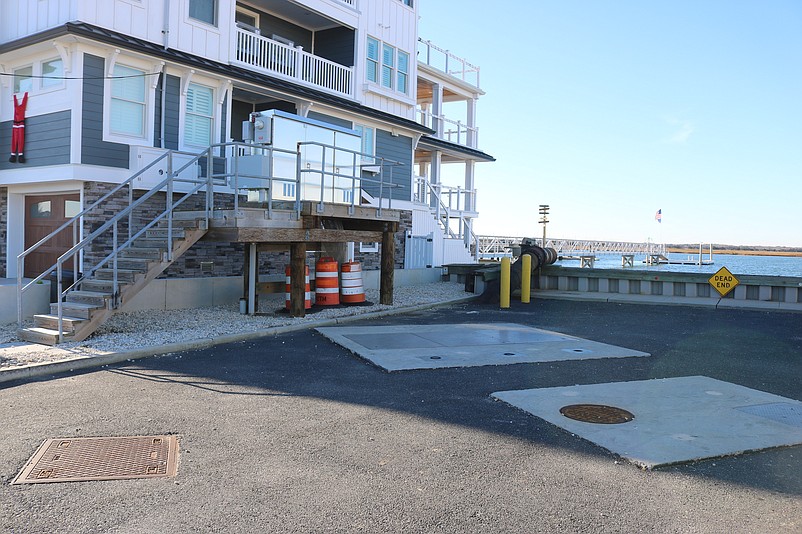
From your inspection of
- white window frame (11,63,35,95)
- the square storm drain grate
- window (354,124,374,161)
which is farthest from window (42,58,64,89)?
the square storm drain grate

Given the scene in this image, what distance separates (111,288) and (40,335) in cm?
140

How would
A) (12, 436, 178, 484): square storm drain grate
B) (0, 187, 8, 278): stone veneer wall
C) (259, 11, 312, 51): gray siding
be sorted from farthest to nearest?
(259, 11, 312, 51): gray siding < (0, 187, 8, 278): stone veneer wall < (12, 436, 178, 484): square storm drain grate

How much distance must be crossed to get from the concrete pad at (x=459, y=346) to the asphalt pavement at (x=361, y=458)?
1.35ft

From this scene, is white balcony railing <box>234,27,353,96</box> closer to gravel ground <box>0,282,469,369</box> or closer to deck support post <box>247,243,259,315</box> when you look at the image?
deck support post <box>247,243,259,315</box>

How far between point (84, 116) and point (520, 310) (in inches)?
445

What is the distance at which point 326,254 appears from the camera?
17922 mm

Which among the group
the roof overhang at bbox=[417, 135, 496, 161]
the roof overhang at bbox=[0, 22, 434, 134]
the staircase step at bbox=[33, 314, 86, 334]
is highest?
the roof overhang at bbox=[417, 135, 496, 161]

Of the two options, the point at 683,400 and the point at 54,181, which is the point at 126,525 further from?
the point at 54,181

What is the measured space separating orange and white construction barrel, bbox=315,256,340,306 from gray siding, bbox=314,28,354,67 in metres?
8.32

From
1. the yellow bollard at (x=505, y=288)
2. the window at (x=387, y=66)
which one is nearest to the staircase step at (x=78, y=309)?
the yellow bollard at (x=505, y=288)

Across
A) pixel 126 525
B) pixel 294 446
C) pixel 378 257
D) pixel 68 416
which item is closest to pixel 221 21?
pixel 378 257

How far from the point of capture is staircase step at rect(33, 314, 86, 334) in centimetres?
1060

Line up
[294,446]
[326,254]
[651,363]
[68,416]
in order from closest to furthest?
1. [294,446]
2. [68,416]
3. [651,363]
4. [326,254]

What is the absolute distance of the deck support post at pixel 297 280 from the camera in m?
14.2
